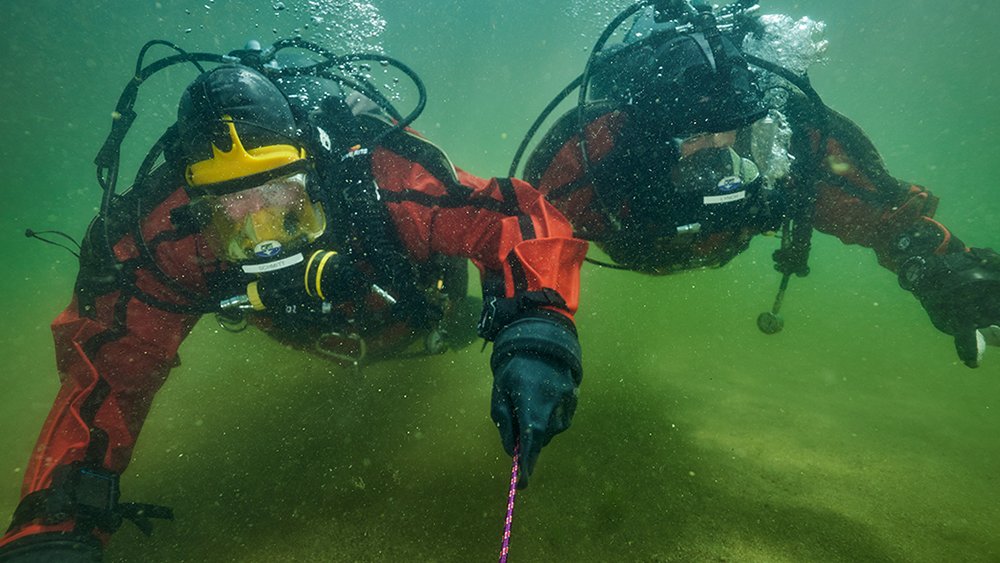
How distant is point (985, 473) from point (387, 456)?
419 centimetres

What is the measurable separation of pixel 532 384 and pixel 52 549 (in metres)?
2.53

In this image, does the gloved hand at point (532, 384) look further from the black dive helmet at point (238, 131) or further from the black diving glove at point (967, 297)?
the black diving glove at point (967, 297)

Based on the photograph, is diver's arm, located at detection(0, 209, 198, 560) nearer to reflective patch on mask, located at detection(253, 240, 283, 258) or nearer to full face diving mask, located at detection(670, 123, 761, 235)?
reflective patch on mask, located at detection(253, 240, 283, 258)

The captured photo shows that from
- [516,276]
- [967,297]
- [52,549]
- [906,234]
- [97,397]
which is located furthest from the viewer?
[906,234]

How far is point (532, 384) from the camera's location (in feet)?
5.08

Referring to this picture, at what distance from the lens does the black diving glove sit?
2979mm

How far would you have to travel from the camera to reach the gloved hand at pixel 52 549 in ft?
6.44

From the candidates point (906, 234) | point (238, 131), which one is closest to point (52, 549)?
point (238, 131)

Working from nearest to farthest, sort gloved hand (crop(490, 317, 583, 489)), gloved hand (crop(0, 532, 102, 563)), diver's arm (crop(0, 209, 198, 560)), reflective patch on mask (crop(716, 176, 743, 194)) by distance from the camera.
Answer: gloved hand (crop(490, 317, 583, 489))
gloved hand (crop(0, 532, 102, 563))
diver's arm (crop(0, 209, 198, 560))
reflective patch on mask (crop(716, 176, 743, 194))

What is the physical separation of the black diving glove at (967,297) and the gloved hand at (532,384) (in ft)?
10.7

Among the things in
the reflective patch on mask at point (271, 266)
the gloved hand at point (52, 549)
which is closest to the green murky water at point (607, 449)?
the gloved hand at point (52, 549)

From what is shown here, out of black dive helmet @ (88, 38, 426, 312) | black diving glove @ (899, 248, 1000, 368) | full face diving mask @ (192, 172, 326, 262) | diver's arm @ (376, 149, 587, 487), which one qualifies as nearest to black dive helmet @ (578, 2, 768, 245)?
diver's arm @ (376, 149, 587, 487)

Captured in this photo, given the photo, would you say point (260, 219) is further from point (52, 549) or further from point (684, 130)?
point (684, 130)

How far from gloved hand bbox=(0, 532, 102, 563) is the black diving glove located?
18.5 ft
